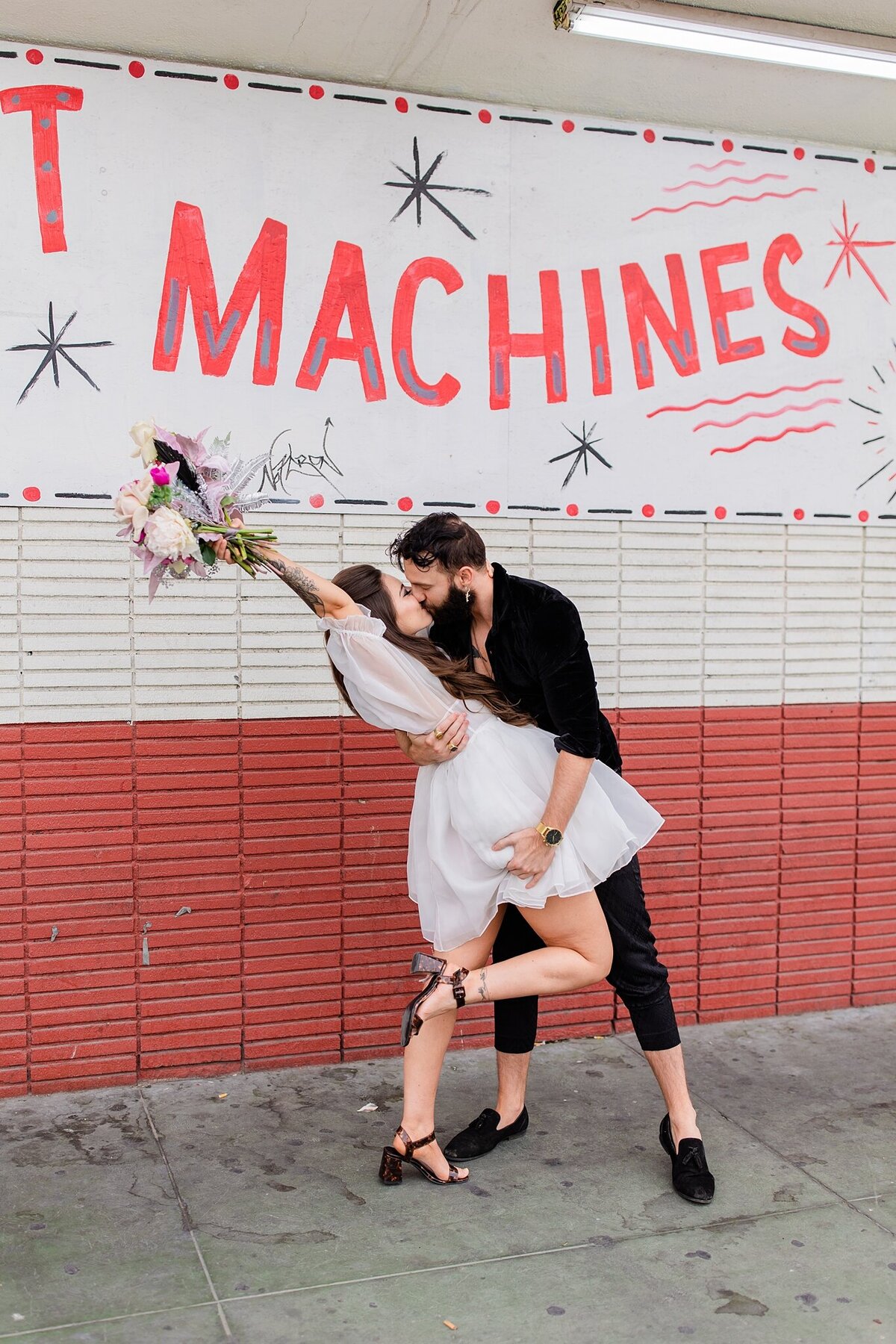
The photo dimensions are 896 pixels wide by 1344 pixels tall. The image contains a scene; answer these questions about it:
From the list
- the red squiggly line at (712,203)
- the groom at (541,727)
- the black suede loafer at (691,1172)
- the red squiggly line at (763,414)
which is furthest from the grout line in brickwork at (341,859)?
the red squiggly line at (712,203)

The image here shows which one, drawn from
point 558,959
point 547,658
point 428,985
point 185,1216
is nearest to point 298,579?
point 547,658

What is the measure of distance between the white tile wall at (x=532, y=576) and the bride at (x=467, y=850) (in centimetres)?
85

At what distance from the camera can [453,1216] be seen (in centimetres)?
343

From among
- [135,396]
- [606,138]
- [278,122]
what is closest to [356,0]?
[278,122]

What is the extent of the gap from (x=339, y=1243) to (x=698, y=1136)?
1.12m

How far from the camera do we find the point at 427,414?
14.6ft

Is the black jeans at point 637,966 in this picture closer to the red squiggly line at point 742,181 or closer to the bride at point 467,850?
the bride at point 467,850

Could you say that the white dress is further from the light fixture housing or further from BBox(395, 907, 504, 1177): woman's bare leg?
the light fixture housing

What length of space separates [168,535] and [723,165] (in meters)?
2.92

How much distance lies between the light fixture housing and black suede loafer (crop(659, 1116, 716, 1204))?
3465mm

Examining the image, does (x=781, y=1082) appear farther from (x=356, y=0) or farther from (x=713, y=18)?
(x=356, y=0)

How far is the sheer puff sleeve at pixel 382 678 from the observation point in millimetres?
3377

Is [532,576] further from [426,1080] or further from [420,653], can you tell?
[426,1080]

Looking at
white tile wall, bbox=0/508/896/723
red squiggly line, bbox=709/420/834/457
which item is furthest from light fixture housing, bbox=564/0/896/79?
white tile wall, bbox=0/508/896/723
